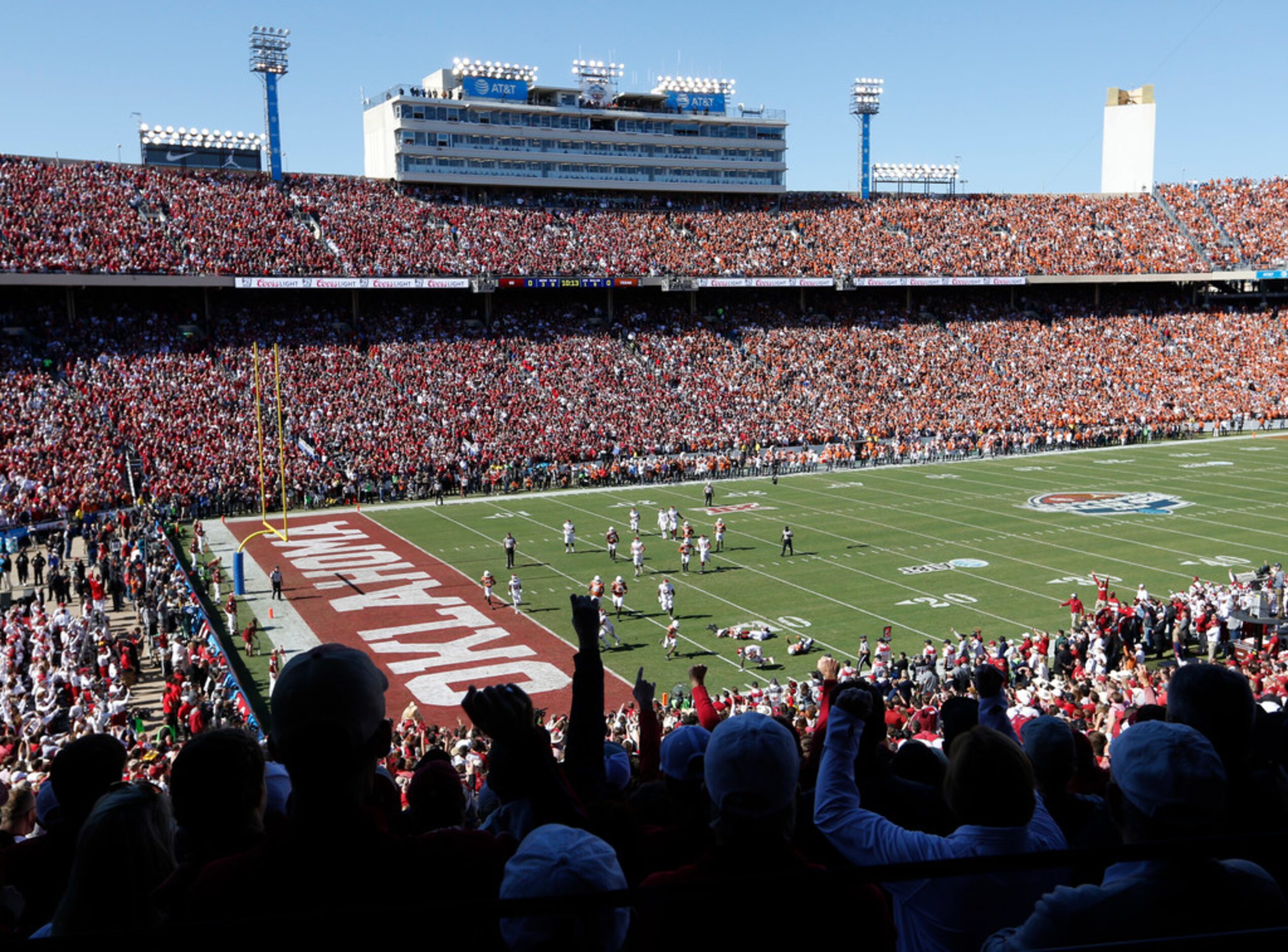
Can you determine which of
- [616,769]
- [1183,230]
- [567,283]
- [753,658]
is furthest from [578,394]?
[616,769]

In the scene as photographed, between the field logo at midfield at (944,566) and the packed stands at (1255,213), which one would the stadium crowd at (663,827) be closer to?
the field logo at midfield at (944,566)

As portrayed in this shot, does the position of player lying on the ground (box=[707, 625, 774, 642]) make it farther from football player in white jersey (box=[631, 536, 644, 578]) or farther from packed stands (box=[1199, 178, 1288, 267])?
packed stands (box=[1199, 178, 1288, 267])

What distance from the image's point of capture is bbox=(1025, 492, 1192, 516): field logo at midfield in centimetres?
3369

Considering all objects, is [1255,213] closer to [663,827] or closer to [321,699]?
[663,827]

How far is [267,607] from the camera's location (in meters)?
25.3

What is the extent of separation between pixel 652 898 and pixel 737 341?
178ft

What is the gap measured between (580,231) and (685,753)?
183 feet

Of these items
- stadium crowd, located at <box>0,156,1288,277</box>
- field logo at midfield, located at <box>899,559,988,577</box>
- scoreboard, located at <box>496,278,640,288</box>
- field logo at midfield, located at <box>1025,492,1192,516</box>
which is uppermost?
stadium crowd, located at <box>0,156,1288,277</box>

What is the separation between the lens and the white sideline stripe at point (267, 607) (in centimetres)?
2255

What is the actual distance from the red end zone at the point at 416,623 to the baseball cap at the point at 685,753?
1197 centimetres

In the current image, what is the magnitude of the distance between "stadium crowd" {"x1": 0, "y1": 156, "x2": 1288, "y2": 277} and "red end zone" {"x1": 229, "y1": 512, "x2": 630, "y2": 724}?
19.3m

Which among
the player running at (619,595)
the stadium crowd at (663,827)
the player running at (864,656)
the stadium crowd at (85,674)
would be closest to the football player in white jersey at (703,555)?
the player running at (619,595)

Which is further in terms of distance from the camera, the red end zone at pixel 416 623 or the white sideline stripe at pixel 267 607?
the white sideline stripe at pixel 267 607

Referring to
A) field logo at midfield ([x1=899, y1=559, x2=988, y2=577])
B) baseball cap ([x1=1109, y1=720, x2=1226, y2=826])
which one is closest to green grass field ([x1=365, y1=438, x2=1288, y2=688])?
field logo at midfield ([x1=899, y1=559, x2=988, y2=577])
